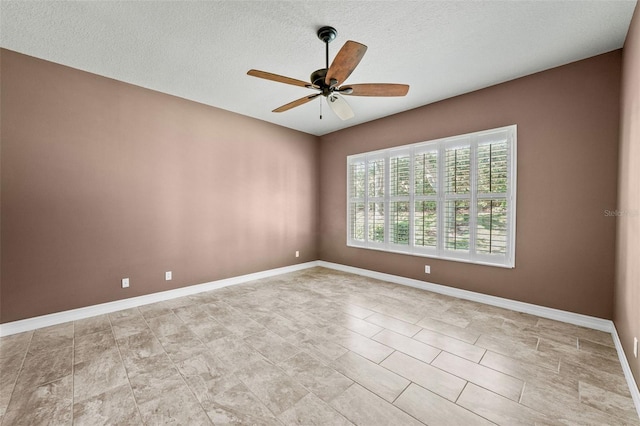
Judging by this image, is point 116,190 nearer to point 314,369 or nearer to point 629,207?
point 314,369

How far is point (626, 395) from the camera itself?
1.84m

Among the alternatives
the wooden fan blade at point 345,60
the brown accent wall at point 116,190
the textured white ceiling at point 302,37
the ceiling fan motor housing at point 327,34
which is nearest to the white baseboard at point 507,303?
the brown accent wall at point 116,190

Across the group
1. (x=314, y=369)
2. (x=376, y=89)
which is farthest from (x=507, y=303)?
(x=376, y=89)

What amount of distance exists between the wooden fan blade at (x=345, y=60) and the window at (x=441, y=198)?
2512mm

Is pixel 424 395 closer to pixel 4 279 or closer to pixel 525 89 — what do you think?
pixel 525 89

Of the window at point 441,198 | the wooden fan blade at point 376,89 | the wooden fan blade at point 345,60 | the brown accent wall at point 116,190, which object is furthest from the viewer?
the window at point 441,198

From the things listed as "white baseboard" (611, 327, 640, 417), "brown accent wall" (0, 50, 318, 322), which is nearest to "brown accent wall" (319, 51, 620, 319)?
"white baseboard" (611, 327, 640, 417)

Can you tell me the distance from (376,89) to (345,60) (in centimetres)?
60

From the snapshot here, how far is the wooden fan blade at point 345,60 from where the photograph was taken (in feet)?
5.92

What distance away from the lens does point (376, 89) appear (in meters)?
2.47

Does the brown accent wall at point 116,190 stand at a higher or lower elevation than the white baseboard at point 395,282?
higher

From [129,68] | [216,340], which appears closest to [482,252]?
[216,340]

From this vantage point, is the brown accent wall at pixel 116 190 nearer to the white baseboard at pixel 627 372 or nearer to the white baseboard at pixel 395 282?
the white baseboard at pixel 395 282

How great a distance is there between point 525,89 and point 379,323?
11.1ft
